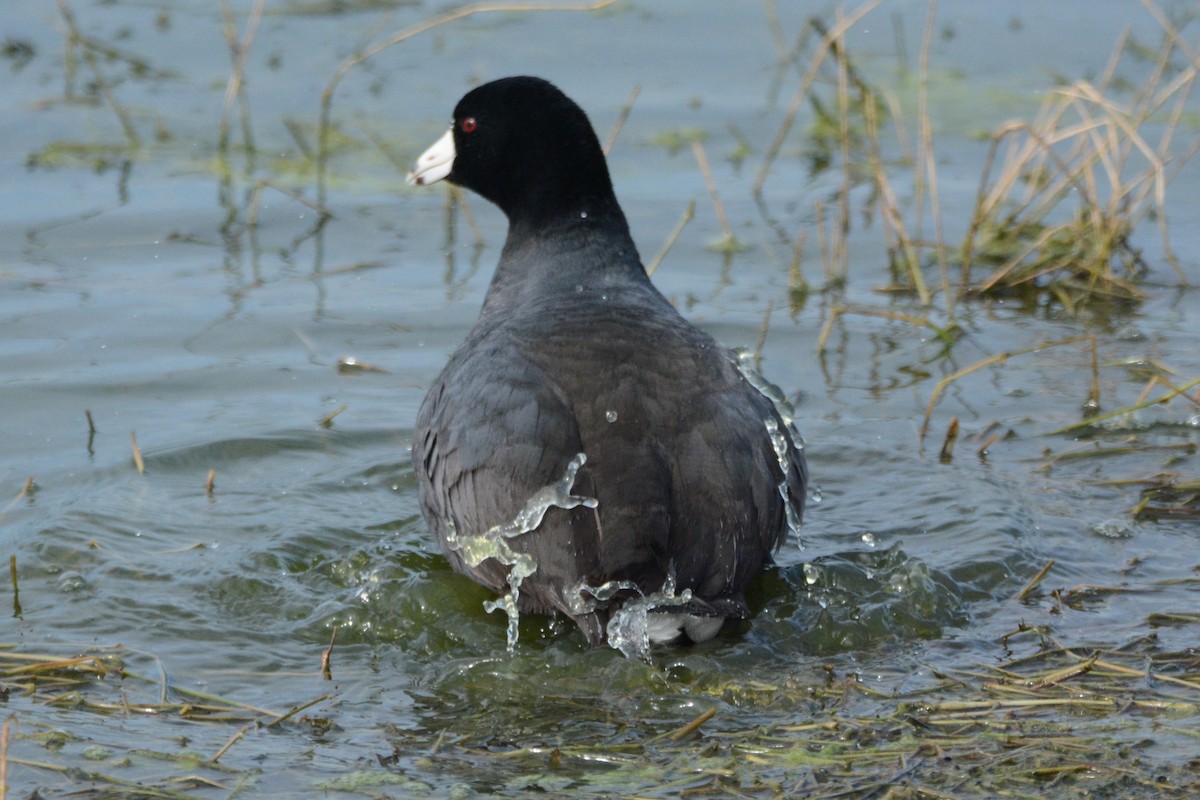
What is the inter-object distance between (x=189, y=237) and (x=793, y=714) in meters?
4.42

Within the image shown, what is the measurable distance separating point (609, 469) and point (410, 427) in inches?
72.1

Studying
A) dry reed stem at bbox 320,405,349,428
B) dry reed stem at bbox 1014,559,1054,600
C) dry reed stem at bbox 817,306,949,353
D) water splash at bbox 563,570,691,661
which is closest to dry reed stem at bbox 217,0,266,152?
Answer: dry reed stem at bbox 320,405,349,428

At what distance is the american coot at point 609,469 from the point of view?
3.26 m

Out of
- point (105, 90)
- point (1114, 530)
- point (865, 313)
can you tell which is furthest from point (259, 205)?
point (1114, 530)

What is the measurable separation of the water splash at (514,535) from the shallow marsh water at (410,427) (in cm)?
12

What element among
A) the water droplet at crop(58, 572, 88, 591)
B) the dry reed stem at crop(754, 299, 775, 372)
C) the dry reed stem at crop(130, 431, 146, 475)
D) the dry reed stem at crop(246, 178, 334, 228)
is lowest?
the water droplet at crop(58, 572, 88, 591)

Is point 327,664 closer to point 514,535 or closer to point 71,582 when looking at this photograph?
point 514,535

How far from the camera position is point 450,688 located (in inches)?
129

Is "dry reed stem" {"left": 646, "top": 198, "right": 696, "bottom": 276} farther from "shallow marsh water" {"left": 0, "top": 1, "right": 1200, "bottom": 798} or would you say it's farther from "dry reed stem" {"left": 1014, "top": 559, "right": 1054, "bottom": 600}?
"dry reed stem" {"left": 1014, "top": 559, "right": 1054, "bottom": 600}

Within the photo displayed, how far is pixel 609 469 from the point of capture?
3.29 meters

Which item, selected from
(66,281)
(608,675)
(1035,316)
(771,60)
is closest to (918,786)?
(608,675)

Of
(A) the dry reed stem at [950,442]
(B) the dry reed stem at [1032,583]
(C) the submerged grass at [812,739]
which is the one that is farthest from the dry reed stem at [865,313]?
(C) the submerged grass at [812,739]

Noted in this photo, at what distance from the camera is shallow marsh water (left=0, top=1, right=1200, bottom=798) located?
3.06 meters

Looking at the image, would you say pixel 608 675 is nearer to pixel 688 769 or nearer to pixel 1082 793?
pixel 688 769
